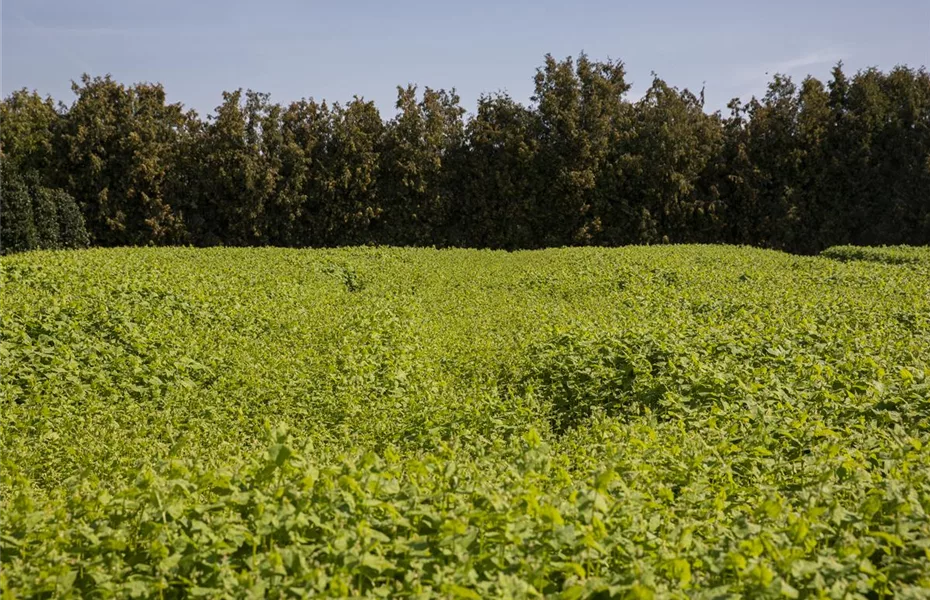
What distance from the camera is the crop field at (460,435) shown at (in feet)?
10.3

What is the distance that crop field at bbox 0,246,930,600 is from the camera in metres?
3.14

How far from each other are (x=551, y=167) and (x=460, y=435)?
25.2 meters

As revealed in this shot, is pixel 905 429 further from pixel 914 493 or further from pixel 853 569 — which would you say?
→ pixel 853 569

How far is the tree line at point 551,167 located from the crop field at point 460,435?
1422cm

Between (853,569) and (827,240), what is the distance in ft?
101

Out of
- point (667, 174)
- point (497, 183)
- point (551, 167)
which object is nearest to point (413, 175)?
point (497, 183)

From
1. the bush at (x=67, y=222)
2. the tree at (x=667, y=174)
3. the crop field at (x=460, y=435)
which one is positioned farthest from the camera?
the tree at (x=667, y=174)

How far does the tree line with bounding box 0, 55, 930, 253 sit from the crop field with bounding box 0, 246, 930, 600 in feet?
46.7

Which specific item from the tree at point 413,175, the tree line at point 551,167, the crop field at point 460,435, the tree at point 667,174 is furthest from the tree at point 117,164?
the tree at point 667,174

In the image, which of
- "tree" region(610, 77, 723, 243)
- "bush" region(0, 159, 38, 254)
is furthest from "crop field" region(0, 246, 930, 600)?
"tree" region(610, 77, 723, 243)

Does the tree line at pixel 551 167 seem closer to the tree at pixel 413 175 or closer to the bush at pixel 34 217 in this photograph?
the tree at pixel 413 175

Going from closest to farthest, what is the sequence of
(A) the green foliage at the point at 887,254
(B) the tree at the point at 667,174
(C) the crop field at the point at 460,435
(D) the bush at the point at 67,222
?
1. (C) the crop field at the point at 460,435
2. (A) the green foliage at the point at 887,254
3. (D) the bush at the point at 67,222
4. (B) the tree at the point at 667,174

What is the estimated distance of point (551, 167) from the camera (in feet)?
99.6

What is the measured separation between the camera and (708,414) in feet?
20.2
